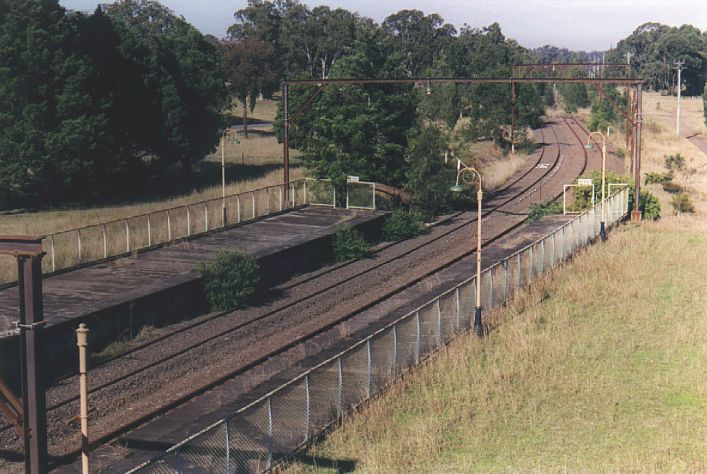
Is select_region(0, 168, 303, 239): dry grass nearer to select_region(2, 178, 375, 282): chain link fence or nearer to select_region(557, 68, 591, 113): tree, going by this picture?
select_region(2, 178, 375, 282): chain link fence

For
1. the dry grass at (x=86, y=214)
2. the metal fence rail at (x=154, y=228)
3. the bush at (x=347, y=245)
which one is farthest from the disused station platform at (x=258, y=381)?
the dry grass at (x=86, y=214)

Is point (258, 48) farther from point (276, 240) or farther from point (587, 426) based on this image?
point (587, 426)

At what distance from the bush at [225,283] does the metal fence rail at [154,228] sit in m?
4.78

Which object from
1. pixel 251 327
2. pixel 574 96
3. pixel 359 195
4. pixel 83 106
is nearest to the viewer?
pixel 251 327

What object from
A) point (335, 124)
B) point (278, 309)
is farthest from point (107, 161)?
point (278, 309)

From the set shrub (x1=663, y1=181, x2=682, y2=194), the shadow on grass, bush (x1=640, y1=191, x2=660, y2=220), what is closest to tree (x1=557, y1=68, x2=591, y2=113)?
shrub (x1=663, y1=181, x2=682, y2=194)

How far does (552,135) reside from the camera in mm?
88438

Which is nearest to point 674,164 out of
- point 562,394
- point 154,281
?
point 154,281

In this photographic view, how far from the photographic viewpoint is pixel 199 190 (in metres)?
56.7

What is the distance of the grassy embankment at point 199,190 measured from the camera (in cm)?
4527

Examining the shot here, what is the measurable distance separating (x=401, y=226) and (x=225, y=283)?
49.2 feet

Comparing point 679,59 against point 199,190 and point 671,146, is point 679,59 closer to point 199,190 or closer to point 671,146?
point 671,146

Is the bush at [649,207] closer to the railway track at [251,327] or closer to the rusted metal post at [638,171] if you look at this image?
the rusted metal post at [638,171]

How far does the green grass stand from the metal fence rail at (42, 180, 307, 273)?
14681mm
